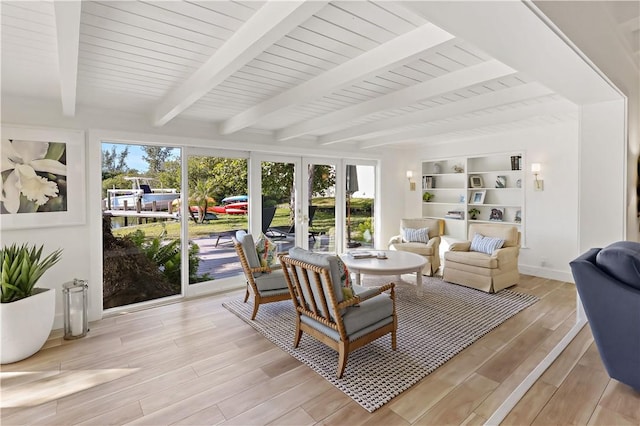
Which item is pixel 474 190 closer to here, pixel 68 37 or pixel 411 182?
pixel 411 182

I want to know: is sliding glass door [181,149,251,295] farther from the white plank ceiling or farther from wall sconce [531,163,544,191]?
wall sconce [531,163,544,191]

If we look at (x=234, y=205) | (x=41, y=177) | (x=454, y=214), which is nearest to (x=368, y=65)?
(x=234, y=205)

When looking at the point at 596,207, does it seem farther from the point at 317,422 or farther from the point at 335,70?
the point at 317,422

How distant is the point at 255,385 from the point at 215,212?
9.28ft

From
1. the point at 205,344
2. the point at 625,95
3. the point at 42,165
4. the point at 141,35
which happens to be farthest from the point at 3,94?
the point at 625,95

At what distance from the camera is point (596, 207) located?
113 inches

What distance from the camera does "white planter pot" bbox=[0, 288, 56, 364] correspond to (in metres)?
2.67

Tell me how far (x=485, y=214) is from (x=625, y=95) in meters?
3.53

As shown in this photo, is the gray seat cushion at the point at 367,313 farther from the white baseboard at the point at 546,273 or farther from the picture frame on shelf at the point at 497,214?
the picture frame on shelf at the point at 497,214

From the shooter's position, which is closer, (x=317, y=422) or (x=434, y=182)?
(x=317, y=422)

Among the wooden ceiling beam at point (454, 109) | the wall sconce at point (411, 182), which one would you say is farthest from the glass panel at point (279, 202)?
the wall sconce at point (411, 182)

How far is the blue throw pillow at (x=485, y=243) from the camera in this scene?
470 centimetres

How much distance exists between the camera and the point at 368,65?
7.40ft

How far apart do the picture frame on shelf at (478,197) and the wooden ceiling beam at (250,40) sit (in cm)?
520
